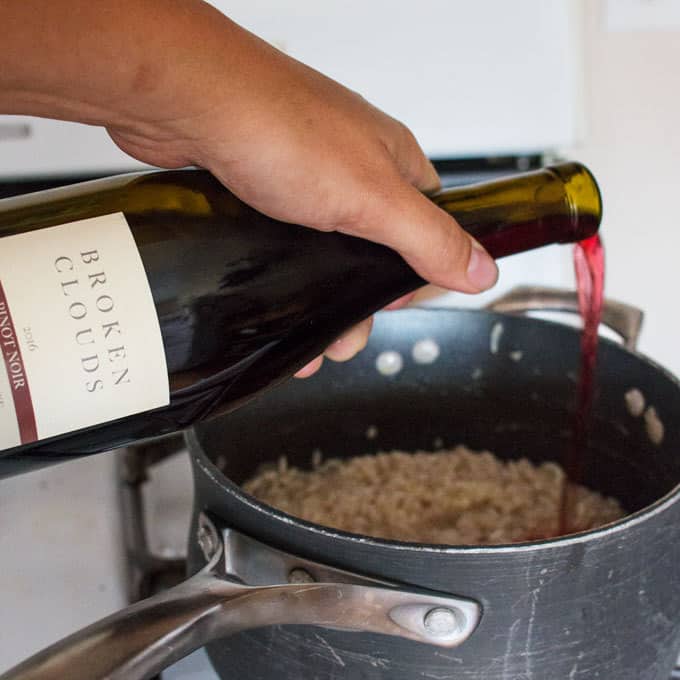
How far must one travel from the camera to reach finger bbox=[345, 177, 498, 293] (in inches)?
20.0

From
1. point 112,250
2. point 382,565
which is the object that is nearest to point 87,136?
point 112,250

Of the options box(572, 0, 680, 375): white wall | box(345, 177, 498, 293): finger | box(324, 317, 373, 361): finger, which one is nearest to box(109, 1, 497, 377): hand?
box(345, 177, 498, 293): finger

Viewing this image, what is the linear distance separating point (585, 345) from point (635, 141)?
0.48 metres

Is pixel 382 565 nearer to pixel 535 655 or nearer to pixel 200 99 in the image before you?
pixel 535 655

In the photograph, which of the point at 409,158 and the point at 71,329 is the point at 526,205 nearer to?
the point at 409,158

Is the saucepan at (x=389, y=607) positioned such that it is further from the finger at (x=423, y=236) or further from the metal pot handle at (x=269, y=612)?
the finger at (x=423, y=236)

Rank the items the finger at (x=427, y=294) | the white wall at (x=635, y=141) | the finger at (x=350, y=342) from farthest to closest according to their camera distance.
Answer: the white wall at (x=635, y=141)
the finger at (x=427, y=294)
the finger at (x=350, y=342)

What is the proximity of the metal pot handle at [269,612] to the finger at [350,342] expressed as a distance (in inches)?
8.9

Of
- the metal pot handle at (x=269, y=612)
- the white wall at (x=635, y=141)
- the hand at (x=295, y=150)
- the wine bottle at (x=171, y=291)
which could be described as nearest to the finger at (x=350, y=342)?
the wine bottle at (x=171, y=291)

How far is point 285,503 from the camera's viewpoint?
2.56 feet

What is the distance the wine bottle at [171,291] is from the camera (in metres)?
0.45

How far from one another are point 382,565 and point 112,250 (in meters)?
0.20

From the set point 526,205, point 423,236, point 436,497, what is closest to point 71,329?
point 423,236

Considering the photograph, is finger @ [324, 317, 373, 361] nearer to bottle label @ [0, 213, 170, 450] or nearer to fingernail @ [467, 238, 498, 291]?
fingernail @ [467, 238, 498, 291]
